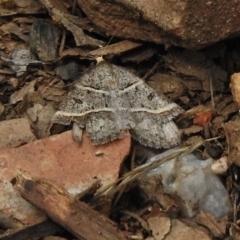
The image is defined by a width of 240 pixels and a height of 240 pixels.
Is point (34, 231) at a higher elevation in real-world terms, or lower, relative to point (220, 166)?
lower

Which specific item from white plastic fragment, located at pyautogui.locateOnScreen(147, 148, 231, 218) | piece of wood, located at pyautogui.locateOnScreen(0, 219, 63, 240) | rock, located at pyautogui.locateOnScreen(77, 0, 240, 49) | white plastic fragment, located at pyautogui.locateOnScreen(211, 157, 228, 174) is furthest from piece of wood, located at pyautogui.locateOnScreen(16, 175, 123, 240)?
rock, located at pyautogui.locateOnScreen(77, 0, 240, 49)

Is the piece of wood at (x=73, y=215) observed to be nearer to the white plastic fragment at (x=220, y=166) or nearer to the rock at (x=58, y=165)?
the rock at (x=58, y=165)

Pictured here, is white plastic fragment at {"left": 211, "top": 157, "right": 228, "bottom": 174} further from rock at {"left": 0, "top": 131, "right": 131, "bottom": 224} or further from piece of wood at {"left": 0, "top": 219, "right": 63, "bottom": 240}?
piece of wood at {"left": 0, "top": 219, "right": 63, "bottom": 240}

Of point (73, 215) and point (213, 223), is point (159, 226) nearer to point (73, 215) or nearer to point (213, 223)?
point (213, 223)

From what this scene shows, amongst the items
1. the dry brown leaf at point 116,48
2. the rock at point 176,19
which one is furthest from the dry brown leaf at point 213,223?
the dry brown leaf at point 116,48

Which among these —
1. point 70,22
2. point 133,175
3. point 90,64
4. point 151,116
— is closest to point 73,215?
point 133,175

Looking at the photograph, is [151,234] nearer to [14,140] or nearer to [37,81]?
[14,140]
